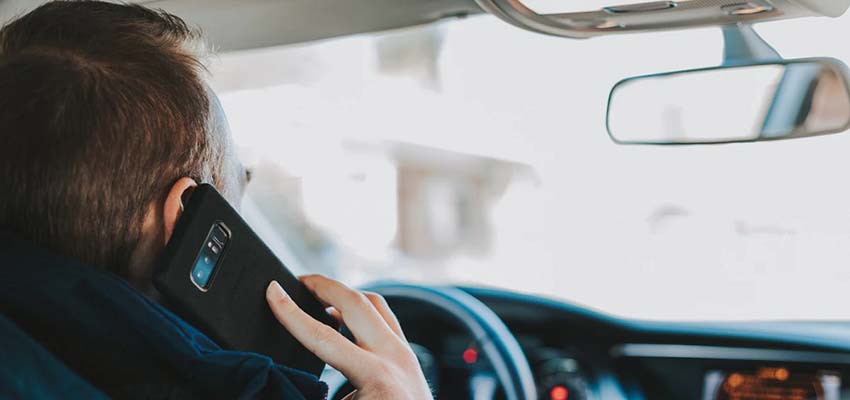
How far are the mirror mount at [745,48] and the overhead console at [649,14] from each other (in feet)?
0.23

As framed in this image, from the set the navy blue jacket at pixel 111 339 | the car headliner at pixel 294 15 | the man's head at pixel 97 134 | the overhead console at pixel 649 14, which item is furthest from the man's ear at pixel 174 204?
the car headliner at pixel 294 15

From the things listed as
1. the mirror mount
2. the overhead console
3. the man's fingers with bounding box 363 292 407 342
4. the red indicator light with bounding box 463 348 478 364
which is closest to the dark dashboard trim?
the red indicator light with bounding box 463 348 478 364

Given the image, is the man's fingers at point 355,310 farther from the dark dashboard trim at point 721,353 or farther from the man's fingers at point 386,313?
the dark dashboard trim at point 721,353

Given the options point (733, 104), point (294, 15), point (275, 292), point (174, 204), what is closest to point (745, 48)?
point (733, 104)

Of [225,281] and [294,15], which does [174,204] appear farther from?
[294,15]

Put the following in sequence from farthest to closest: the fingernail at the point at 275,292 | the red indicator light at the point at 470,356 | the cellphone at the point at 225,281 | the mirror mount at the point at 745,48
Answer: the red indicator light at the point at 470,356 < the mirror mount at the point at 745,48 < the fingernail at the point at 275,292 < the cellphone at the point at 225,281

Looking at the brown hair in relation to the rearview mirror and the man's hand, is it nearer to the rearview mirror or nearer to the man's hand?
the man's hand

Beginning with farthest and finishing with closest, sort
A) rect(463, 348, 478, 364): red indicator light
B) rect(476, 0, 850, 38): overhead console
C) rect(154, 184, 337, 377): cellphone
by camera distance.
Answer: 1. rect(463, 348, 478, 364): red indicator light
2. rect(476, 0, 850, 38): overhead console
3. rect(154, 184, 337, 377): cellphone

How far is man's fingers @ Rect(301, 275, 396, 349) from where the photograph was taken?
4.05 feet

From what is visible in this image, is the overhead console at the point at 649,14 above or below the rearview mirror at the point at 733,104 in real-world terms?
above

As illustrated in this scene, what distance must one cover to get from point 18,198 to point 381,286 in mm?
2027

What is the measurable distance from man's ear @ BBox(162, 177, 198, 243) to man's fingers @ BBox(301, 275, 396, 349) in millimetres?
237

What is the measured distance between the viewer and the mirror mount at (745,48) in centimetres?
192

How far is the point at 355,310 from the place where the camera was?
4.12 feet
